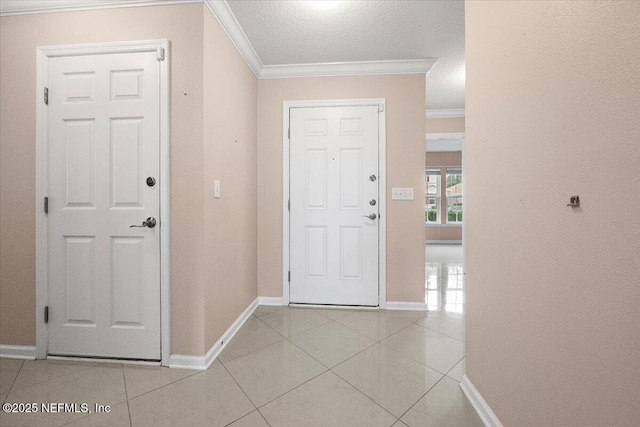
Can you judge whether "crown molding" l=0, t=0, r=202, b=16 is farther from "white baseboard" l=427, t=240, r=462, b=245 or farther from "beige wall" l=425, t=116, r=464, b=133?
"white baseboard" l=427, t=240, r=462, b=245

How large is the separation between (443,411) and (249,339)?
145 centimetres

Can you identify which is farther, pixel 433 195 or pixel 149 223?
pixel 433 195

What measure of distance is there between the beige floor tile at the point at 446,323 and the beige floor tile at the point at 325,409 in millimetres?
1162

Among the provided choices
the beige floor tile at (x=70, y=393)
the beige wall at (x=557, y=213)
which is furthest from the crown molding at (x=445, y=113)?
the beige floor tile at (x=70, y=393)

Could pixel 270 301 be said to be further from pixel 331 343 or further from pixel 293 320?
pixel 331 343

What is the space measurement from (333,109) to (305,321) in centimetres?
215

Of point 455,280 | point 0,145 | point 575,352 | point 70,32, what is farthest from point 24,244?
point 455,280

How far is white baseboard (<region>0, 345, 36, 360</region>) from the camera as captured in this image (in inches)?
76.1

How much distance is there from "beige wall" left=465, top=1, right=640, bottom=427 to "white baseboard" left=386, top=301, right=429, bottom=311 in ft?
4.67

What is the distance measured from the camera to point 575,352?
84 cm

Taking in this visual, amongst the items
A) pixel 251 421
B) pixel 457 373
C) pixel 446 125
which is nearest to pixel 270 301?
pixel 251 421

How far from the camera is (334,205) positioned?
2.96 m

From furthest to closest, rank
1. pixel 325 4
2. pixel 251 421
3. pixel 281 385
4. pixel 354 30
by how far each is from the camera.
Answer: pixel 354 30
pixel 325 4
pixel 281 385
pixel 251 421

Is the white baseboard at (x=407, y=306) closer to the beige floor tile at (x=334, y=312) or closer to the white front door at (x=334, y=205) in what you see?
the white front door at (x=334, y=205)
